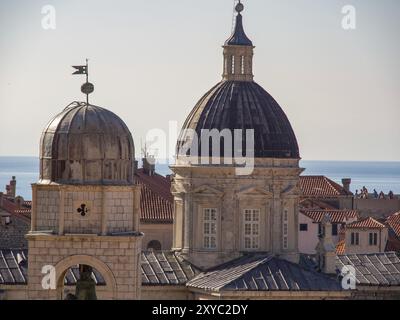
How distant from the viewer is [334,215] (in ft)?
392

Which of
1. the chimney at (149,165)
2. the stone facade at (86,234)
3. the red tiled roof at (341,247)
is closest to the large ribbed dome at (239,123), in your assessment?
the stone facade at (86,234)

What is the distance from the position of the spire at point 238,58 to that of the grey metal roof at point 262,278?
21.5 feet

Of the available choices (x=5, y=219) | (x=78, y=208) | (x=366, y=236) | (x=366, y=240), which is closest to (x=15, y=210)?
(x=5, y=219)

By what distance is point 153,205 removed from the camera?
99312 mm

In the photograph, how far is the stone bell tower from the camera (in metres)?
49.7

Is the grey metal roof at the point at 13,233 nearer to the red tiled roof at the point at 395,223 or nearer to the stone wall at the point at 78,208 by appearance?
the red tiled roof at the point at 395,223

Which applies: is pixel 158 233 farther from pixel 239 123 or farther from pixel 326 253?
pixel 239 123

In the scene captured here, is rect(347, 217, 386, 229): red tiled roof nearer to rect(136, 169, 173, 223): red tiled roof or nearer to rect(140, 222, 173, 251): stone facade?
rect(136, 169, 173, 223): red tiled roof

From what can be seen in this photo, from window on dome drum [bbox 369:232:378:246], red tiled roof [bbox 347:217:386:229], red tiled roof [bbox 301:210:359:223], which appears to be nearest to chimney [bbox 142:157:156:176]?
red tiled roof [bbox 301:210:359:223]

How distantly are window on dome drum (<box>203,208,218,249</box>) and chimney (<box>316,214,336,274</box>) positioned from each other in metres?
3.92

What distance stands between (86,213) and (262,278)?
23064 mm
